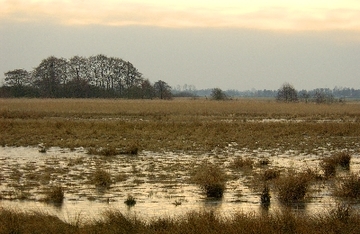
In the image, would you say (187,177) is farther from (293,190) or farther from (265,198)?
(293,190)

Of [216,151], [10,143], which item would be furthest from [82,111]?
[216,151]

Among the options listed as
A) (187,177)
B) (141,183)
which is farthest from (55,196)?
(187,177)

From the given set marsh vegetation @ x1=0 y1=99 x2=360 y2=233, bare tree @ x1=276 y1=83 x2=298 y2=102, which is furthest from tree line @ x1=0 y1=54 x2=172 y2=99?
marsh vegetation @ x1=0 y1=99 x2=360 y2=233

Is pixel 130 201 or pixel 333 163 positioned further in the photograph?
pixel 333 163

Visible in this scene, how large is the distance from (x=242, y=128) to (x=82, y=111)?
2462cm

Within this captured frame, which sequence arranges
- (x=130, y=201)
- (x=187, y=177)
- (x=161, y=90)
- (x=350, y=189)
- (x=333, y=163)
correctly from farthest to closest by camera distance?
(x=161, y=90) < (x=333, y=163) < (x=187, y=177) < (x=350, y=189) < (x=130, y=201)

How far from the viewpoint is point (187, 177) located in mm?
15508

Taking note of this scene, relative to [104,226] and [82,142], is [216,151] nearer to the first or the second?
[82,142]

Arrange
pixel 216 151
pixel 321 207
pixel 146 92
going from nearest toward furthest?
pixel 321 207 < pixel 216 151 < pixel 146 92

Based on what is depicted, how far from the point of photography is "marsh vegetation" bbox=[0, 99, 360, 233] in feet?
29.9

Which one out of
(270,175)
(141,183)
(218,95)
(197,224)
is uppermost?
(218,95)

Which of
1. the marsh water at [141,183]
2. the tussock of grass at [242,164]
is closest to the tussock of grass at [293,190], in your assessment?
the marsh water at [141,183]

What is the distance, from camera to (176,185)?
46.5 feet

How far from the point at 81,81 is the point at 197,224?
315 ft
